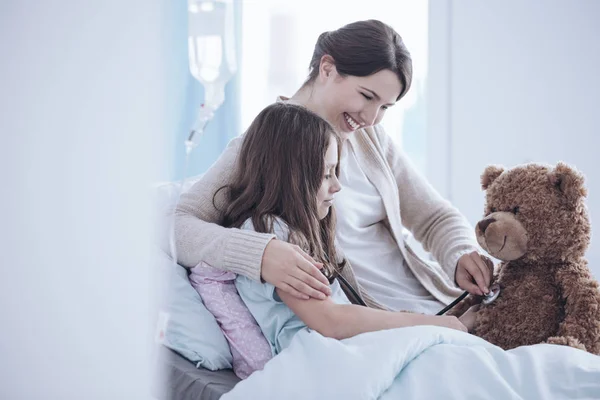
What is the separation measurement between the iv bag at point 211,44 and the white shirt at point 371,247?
617mm

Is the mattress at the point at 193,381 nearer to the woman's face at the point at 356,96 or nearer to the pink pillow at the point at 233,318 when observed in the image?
the pink pillow at the point at 233,318

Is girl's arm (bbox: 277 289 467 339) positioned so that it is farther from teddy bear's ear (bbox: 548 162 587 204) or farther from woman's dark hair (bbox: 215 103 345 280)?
teddy bear's ear (bbox: 548 162 587 204)

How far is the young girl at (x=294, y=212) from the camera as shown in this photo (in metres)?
1.08

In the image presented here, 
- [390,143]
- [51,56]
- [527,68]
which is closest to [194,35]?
[51,56]

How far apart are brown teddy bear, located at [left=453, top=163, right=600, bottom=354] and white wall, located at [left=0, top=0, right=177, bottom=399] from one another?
30.4 inches

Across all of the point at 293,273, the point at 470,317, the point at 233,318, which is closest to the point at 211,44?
the point at 293,273

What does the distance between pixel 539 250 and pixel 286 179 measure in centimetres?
47

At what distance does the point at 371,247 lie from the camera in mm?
1514

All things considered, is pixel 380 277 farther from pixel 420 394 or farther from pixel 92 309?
pixel 92 309

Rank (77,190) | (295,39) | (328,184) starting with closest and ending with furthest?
(77,190)
(328,184)
(295,39)

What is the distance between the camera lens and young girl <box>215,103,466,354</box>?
1.08 m

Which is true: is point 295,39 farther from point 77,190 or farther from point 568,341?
point 77,190

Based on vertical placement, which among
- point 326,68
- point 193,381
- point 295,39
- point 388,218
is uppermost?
A: point 295,39

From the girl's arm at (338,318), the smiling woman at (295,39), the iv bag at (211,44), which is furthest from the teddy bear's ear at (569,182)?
the smiling woman at (295,39)
